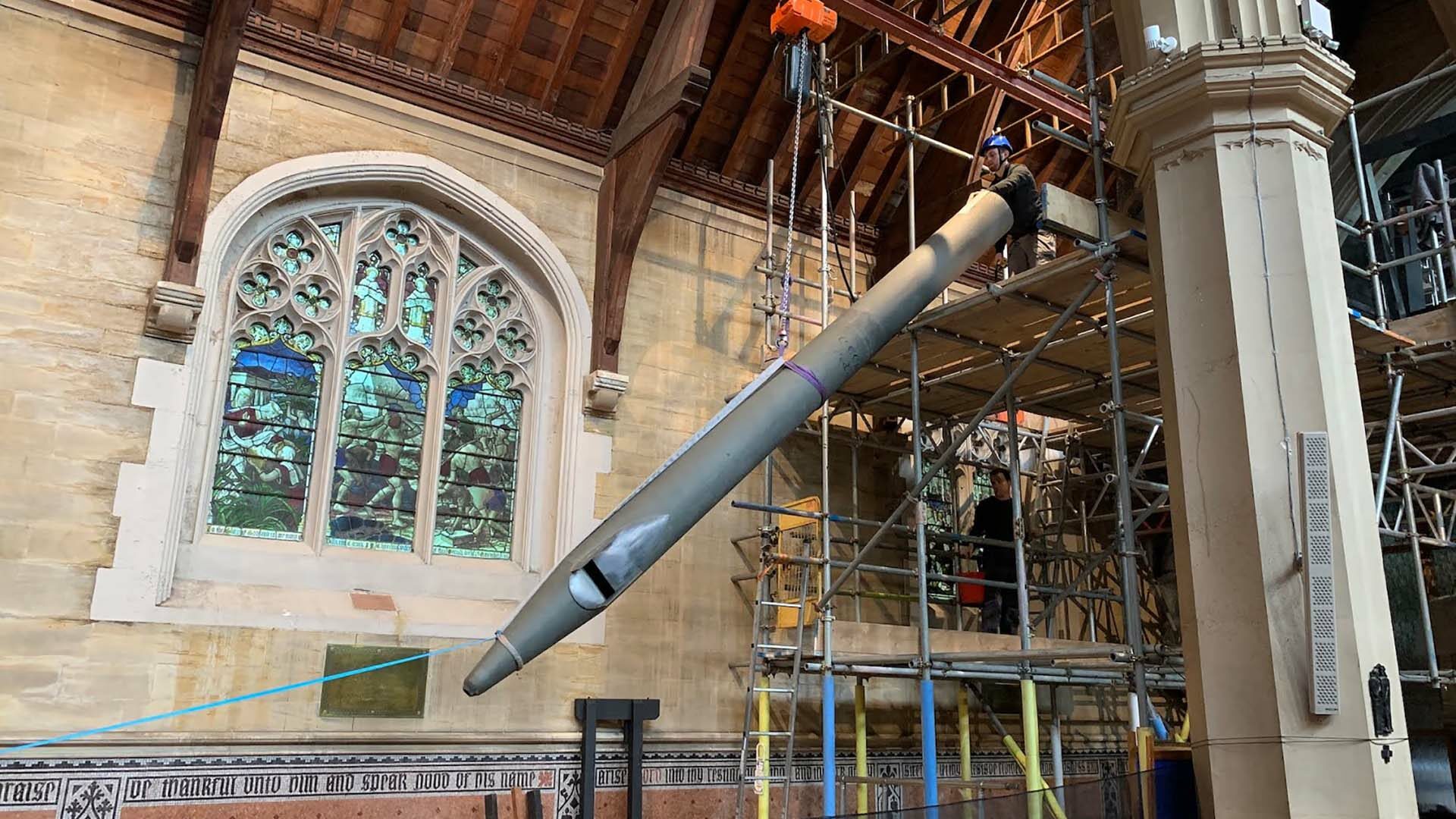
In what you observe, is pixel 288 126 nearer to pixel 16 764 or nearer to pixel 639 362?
pixel 639 362

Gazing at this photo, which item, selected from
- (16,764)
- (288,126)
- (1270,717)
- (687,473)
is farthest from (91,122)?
(1270,717)

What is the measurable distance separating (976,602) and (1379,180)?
7963 mm

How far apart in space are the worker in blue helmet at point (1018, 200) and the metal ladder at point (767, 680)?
8.56ft

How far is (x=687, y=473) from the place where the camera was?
13.5 ft

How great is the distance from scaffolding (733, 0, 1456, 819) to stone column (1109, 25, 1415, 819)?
741 millimetres

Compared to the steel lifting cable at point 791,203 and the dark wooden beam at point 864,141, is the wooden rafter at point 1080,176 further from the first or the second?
the steel lifting cable at point 791,203

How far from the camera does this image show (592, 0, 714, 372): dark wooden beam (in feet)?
26.1

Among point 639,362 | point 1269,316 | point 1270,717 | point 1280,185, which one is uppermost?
point 639,362

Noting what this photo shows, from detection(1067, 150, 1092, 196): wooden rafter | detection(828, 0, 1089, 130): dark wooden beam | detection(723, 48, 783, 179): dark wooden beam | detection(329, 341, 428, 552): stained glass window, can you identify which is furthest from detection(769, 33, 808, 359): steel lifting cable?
detection(1067, 150, 1092, 196): wooden rafter

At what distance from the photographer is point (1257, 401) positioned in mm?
4109

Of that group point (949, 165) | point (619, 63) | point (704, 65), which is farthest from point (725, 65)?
point (949, 165)

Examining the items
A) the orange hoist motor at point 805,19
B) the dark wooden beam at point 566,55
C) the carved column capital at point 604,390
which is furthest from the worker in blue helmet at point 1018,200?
the dark wooden beam at point 566,55

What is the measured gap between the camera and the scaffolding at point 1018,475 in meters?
6.20

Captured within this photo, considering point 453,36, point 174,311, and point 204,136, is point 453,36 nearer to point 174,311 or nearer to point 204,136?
point 204,136
